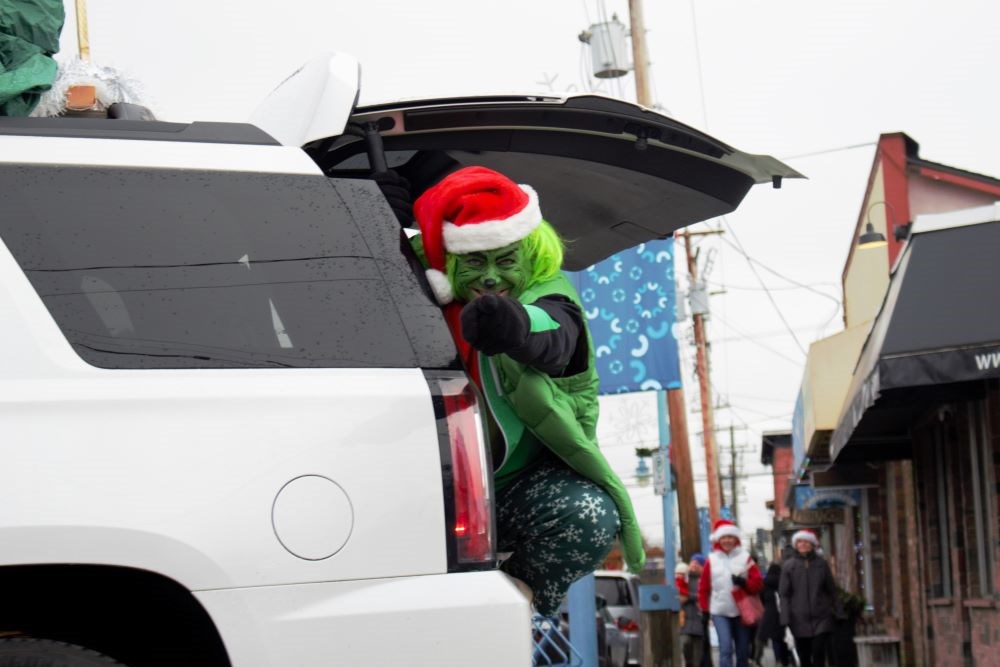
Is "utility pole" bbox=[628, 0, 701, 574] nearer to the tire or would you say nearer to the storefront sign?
the storefront sign

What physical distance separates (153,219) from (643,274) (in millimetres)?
9300

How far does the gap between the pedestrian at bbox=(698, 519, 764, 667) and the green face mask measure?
10.6 meters

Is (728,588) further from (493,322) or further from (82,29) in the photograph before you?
(493,322)

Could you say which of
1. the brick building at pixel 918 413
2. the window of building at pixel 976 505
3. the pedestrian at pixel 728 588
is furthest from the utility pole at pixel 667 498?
the window of building at pixel 976 505

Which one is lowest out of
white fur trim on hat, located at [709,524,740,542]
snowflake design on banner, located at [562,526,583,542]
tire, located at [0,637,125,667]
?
white fur trim on hat, located at [709,524,740,542]

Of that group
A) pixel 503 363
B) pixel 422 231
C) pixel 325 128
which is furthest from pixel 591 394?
pixel 325 128

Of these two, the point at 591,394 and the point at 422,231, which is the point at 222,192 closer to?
the point at 422,231

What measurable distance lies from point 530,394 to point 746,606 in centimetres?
1088

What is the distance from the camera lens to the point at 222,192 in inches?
124

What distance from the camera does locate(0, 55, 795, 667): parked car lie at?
2.76m

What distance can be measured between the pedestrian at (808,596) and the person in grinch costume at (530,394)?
10.5 meters

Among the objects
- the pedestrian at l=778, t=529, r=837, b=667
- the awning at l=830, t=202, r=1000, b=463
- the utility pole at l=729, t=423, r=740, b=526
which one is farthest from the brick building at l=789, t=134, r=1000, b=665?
the utility pole at l=729, t=423, r=740, b=526

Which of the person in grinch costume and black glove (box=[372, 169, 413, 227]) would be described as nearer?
the person in grinch costume

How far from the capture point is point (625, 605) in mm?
16297
